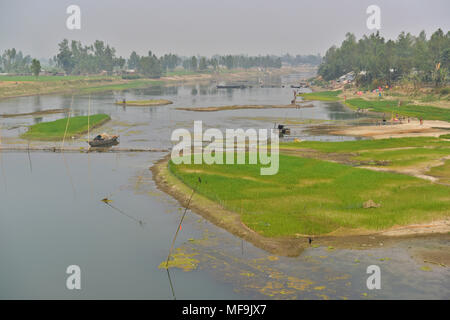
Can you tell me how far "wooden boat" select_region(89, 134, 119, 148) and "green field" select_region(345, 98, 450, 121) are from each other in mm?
68412

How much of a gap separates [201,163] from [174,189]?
9442mm

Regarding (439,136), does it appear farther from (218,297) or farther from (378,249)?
(218,297)

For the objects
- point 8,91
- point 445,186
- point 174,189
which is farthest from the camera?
point 8,91

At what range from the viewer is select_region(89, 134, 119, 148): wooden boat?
76250 millimetres

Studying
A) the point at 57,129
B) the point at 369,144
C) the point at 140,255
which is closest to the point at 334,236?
the point at 140,255

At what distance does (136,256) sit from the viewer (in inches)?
1389

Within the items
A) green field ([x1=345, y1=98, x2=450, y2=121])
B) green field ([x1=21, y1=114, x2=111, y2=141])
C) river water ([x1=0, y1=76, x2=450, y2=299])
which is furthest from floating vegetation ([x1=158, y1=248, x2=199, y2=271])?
green field ([x1=345, y1=98, x2=450, y2=121])

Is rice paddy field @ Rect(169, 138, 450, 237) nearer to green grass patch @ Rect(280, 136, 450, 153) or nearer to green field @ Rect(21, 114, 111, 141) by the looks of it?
green grass patch @ Rect(280, 136, 450, 153)

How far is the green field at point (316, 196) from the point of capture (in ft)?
128

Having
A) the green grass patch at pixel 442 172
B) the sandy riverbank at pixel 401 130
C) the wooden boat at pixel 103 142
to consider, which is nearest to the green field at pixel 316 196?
the green grass patch at pixel 442 172

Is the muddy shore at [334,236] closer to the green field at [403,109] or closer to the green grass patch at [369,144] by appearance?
the green grass patch at [369,144]

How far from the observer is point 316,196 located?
45.4 metres

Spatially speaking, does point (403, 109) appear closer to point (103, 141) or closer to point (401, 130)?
point (401, 130)
